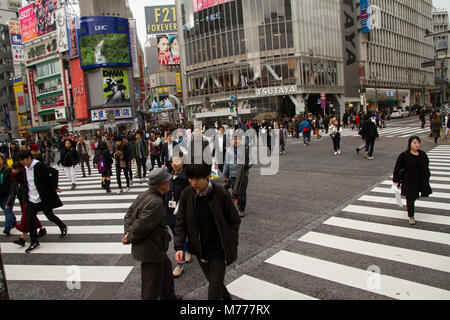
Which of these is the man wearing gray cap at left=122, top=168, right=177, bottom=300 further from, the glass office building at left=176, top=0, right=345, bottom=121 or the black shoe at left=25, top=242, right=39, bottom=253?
the glass office building at left=176, top=0, right=345, bottom=121

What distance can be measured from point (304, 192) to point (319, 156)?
692 centimetres

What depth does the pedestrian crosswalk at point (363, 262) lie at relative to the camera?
13.3ft

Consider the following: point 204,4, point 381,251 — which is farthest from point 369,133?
point 204,4

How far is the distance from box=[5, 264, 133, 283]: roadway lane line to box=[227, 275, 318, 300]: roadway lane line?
66.7 inches

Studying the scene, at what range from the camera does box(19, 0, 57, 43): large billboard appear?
204 feet

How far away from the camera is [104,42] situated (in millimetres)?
56906

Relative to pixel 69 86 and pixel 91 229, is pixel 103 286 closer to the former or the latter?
pixel 91 229

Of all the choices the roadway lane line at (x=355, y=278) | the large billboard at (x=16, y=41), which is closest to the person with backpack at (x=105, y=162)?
the roadway lane line at (x=355, y=278)

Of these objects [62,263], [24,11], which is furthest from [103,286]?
[24,11]

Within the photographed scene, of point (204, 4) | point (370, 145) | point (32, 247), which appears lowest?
point (32, 247)

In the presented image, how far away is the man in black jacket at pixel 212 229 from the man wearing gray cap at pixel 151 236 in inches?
12.7

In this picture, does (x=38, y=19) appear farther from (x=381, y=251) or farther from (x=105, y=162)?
(x=381, y=251)

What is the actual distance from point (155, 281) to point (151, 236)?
0.47 m

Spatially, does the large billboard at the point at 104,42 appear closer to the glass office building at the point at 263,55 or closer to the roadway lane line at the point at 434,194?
the glass office building at the point at 263,55
